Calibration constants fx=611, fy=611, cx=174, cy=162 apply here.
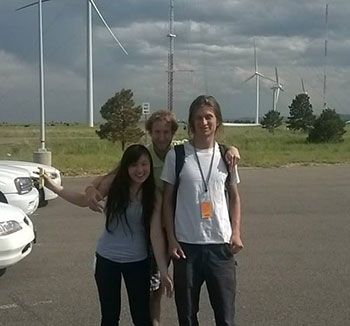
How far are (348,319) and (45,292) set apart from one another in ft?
8.71

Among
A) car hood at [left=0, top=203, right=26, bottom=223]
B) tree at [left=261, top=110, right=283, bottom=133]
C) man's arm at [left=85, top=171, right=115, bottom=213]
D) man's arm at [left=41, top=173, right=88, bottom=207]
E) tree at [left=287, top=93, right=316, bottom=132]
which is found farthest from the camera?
tree at [left=261, top=110, right=283, bottom=133]

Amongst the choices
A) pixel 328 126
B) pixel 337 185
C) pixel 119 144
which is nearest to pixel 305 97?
pixel 328 126

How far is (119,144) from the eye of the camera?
3466 cm

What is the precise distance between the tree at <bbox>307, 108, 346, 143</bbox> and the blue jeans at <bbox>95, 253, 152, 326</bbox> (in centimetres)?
3961

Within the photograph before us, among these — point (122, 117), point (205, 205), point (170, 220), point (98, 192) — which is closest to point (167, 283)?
point (170, 220)

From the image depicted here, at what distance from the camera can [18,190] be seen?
8.43m

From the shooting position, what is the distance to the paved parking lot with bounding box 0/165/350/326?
495 centimetres

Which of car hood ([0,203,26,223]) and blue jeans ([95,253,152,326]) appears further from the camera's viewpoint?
car hood ([0,203,26,223])

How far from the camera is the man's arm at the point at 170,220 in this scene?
341 centimetres

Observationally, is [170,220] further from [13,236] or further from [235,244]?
[13,236]

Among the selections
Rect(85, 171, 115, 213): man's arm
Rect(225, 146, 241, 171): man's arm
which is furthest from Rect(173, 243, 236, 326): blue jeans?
Rect(85, 171, 115, 213): man's arm

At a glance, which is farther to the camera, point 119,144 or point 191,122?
point 119,144

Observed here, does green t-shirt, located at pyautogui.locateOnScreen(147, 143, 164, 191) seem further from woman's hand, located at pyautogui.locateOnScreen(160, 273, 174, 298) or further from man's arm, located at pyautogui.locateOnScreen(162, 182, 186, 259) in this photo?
woman's hand, located at pyautogui.locateOnScreen(160, 273, 174, 298)

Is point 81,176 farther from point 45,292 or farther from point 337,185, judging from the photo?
point 45,292
